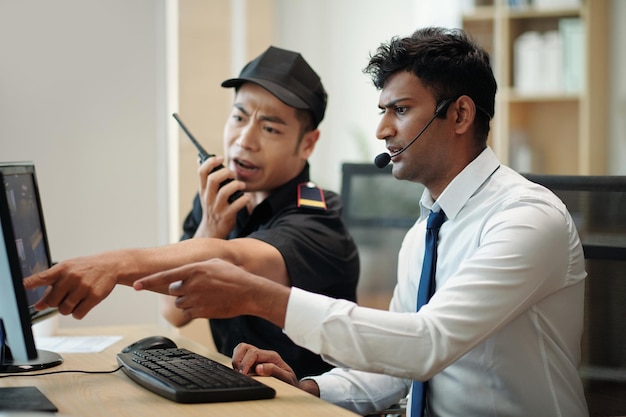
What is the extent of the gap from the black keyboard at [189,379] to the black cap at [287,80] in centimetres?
81

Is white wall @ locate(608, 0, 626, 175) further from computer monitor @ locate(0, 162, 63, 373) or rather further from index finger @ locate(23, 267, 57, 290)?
index finger @ locate(23, 267, 57, 290)

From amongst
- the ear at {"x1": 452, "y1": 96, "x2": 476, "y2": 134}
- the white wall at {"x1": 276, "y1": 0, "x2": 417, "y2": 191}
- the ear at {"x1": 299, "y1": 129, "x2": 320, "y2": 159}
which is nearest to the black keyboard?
the ear at {"x1": 452, "y1": 96, "x2": 476, "y2": 134}

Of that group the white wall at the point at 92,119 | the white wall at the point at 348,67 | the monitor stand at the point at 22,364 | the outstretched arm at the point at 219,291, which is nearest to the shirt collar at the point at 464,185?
the outstretched arm at the point at 219,291

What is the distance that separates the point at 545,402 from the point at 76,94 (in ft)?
6.48

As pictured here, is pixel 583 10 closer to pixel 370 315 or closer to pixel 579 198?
pixel 579 198

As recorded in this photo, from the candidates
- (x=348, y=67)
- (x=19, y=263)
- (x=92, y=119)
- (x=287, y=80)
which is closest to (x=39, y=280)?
(x=19, y=263)

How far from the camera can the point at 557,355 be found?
4.93 feet

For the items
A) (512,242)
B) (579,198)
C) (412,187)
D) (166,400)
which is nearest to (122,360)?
(166,400)

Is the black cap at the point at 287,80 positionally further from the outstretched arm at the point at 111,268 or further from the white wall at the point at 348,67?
the white wall at the point at 348,67

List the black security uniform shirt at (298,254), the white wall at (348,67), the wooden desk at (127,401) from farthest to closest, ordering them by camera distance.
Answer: the white wall at (348,67), the black security uniform shirt at (298,254), the wooden desk at (127,401)

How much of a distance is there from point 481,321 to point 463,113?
463 millimetres

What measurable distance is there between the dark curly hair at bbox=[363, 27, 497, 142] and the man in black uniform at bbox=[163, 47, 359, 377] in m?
0.54

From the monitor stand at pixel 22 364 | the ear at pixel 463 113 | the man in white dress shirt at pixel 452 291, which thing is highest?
the ear at pixel 463 113

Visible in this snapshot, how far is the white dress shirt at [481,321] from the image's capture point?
1320 millimetres
